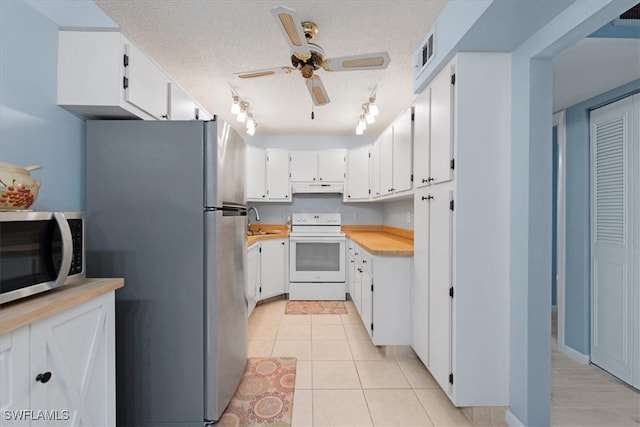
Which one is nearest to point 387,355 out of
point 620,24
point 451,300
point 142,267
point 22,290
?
point 451,300

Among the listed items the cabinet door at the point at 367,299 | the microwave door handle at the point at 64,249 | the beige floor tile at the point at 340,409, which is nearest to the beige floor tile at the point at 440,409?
the beige floor tile at the point at 340,409

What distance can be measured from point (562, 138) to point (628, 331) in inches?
64.3

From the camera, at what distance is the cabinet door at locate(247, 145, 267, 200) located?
430 cm

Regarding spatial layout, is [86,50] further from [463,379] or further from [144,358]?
[463,379]

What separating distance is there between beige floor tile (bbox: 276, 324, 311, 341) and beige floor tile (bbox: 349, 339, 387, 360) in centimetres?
48

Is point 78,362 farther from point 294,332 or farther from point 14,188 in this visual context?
point 294,332

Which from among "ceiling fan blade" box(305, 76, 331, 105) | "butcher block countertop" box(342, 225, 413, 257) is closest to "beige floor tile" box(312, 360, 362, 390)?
"butcher block countertop" box(342, 225, 413, 257)

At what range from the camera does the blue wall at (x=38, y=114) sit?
1344 millimetres

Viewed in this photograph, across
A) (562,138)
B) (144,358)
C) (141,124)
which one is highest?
(562,138)

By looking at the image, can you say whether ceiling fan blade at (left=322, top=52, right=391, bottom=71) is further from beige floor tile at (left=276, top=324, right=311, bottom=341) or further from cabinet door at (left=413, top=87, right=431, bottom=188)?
beige floor tile at (left=276, top=324, right=311, bottom=341)

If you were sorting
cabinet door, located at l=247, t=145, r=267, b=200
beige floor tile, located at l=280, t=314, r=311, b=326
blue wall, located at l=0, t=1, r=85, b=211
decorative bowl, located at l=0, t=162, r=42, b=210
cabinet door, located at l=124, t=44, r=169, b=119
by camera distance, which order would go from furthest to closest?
cabinet door, located at l=247, t=145, r=267, b=200
beige floor tile, located at l=280, t=314, r=311, b=326
cabinet door, located at l=124, t=44, r=169, b=119
blue wall, located at l=0, t=1, r=85, b=211
decorative bowl, located at l=0, t=162, r=42, b=210

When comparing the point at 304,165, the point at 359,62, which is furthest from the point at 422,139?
the point at 304,165

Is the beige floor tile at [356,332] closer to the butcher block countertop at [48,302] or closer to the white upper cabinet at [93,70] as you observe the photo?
the butcher block countertop at [48,302]

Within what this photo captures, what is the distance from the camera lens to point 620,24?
156 cm
